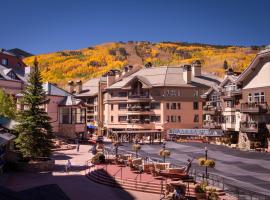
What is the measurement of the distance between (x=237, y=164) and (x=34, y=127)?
21.8m

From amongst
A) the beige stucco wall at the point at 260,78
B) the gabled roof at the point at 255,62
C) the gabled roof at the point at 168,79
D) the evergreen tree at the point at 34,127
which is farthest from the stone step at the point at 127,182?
the gabled roof at the point at 168,79

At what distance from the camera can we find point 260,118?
167 feet

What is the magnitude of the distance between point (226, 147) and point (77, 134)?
84.3ft

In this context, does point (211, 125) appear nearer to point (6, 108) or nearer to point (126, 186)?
point (6, 108)

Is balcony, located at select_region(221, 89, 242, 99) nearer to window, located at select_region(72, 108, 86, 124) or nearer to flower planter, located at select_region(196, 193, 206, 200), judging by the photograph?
window, located at select_region(72, 108, 86, 124)

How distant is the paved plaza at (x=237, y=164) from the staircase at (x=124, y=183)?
695cm

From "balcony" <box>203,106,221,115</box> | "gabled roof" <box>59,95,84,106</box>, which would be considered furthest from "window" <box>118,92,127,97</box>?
"balcony" <box>203,106,221,115</box>

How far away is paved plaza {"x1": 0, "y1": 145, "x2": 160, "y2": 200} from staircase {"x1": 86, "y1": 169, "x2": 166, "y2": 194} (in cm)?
57

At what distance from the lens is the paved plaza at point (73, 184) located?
80.1 feet

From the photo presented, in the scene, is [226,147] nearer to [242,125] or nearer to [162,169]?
[242,125]

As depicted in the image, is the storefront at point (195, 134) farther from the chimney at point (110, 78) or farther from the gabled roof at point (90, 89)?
the gabled roof at point (90, 89)

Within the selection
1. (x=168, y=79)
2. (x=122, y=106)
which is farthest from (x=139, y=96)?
(x=168, y=79)

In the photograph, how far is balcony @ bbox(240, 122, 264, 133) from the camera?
49875mm

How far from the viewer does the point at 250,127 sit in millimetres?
51156
